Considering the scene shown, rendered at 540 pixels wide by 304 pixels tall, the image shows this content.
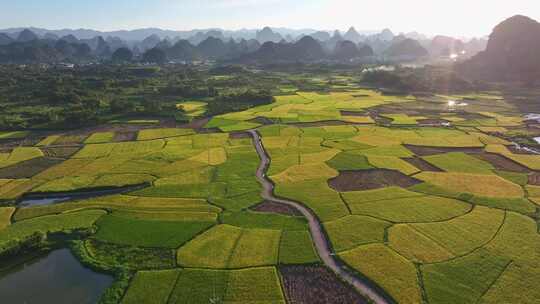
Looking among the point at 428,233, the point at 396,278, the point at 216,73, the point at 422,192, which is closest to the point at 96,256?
the point at 396,278

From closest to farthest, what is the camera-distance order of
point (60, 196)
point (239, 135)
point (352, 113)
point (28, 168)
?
point (60, 196), point (28, 168), point (239, 135), point (352, 113)

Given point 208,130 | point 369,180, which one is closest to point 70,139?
point 208,130

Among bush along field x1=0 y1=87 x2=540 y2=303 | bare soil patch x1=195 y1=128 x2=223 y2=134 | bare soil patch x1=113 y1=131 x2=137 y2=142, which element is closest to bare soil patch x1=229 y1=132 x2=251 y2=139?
bush along field x1=0 y1=87 x2=540 y2=303

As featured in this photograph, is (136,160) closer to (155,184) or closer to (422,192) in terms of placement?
(155,184)

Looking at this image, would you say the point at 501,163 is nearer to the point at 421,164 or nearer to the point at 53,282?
the point at 421,164

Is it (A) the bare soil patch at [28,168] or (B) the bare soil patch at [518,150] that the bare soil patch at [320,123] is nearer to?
(B) the bare soil patch at [518,150]

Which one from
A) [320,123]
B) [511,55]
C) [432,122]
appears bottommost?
[320,123]

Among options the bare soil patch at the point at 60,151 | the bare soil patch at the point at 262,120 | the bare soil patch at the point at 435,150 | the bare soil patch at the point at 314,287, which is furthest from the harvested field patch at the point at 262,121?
the bare soil patch at the point at 314,287
